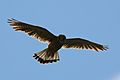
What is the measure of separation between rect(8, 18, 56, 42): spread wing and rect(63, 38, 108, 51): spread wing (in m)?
0.84

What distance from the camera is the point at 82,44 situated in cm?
3697

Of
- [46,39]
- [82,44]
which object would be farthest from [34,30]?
[82,44]

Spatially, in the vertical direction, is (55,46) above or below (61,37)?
below

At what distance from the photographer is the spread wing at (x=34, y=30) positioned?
35.8 meters

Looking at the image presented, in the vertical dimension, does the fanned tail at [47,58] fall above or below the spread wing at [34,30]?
below

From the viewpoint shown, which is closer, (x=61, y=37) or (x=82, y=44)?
(x=61, y=37)

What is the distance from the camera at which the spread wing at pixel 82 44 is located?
36.7 meters

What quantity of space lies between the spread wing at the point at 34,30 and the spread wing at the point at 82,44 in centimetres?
84

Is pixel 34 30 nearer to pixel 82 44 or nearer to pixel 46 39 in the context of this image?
pixel 46 39

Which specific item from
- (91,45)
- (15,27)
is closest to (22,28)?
(15,27)

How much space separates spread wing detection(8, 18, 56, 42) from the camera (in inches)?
1410

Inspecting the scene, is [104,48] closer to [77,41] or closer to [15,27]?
[77,41]

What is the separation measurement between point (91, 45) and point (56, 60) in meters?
1.71

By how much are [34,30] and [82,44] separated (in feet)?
6.78
